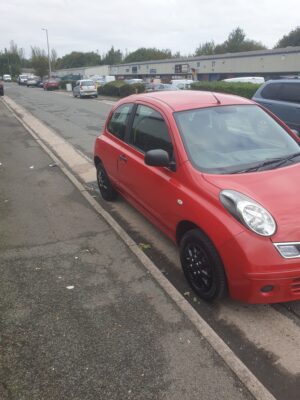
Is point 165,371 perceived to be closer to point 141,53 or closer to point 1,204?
point 1,204

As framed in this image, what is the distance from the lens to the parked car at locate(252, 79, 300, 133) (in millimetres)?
8445

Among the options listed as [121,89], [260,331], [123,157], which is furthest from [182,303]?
[121,89]

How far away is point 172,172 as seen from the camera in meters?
3.99

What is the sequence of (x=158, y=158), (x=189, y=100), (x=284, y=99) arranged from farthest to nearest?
(x=284, y=99) → (x=189, y=100) → (x=158, y=158)

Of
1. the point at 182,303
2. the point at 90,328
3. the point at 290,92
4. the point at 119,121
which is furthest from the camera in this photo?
the point at 290,92

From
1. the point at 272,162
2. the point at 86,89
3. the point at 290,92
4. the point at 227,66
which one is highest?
the point at 227,66

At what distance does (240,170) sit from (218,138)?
54cm

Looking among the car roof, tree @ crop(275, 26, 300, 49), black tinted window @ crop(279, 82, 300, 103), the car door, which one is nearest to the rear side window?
the car door

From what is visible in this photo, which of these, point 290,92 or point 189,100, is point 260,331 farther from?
point 290,92

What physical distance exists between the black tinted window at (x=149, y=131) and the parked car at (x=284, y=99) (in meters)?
4.70

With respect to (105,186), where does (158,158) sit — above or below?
above

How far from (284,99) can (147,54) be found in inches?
4420

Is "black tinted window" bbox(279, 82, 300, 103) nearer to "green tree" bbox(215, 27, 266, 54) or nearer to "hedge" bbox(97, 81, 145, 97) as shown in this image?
"hedge" bbox(97, 81, 145, 97)

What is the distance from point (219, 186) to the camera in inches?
138
